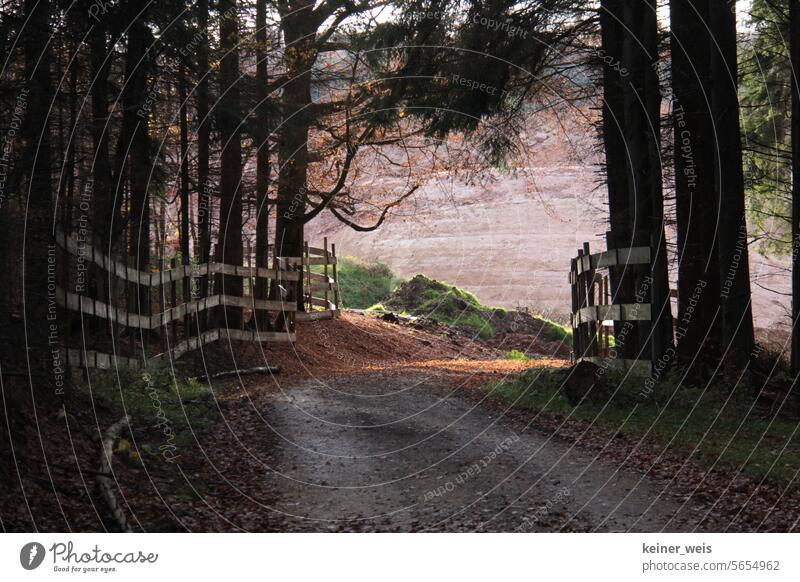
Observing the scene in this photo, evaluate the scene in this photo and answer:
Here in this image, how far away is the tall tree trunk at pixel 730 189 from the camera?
10.8m

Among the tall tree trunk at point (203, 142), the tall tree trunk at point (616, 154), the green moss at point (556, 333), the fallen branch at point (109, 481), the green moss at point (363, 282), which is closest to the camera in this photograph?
the fallen branch at point (109, 481)

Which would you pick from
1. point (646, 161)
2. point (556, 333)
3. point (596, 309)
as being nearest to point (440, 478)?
point (596, 309)

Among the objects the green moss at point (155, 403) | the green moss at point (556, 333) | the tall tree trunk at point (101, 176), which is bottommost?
the green moss at point (556, 333)

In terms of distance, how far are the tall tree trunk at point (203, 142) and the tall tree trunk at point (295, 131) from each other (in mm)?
1638

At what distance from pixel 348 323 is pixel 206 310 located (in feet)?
27.9

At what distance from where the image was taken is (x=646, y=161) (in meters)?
12.6

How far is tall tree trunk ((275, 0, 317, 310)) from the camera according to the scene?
17250mm

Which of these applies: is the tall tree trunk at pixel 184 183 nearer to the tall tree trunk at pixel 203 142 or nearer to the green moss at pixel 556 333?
the tall tree trunk at pixel 203 142

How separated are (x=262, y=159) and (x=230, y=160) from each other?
1.75 m

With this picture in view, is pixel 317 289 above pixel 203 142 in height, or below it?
below

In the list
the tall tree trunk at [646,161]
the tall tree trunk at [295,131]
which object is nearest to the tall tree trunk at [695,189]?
the tall tree trunk at [646,161]

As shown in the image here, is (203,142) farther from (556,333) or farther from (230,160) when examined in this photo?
(556,333)

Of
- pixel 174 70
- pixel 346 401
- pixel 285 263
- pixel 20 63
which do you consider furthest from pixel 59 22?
pixel 285 263

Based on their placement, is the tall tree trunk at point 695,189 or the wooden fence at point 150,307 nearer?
the wooden fence at point 150,307
